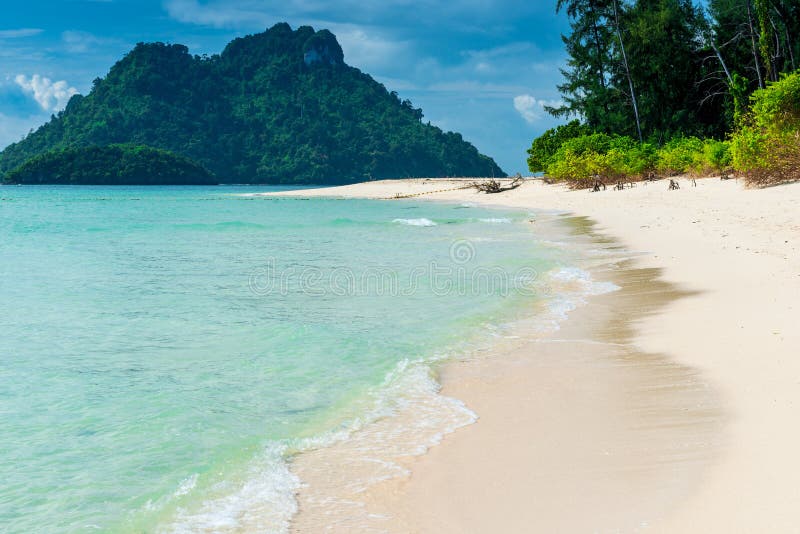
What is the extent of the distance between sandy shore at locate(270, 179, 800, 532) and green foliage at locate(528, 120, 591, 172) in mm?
45161

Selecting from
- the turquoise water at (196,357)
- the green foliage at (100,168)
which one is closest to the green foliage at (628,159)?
the turquoise water at (196,357)

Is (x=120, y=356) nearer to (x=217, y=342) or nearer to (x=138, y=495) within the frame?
(x=217, y=342)

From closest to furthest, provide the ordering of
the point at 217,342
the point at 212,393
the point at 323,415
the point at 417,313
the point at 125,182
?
the point at 323,415 < the point at 212,393 < the point at 217,342 < the point at 417,313 < the point at 125,182

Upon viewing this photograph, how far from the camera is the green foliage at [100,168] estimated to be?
122 metres

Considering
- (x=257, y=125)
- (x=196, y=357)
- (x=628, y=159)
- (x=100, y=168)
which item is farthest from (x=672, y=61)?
(x=257, y=125)

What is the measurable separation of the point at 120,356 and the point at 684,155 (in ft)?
103

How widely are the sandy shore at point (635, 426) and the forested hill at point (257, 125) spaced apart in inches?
5924

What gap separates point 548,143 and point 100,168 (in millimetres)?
98809

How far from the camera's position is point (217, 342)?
812 cm

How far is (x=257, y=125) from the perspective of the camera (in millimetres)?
168375

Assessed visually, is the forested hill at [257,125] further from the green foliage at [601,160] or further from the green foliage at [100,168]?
the green foliage at [601,160]

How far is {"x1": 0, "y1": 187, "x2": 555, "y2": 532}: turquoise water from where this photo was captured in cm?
421

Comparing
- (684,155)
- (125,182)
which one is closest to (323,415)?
(684,155)

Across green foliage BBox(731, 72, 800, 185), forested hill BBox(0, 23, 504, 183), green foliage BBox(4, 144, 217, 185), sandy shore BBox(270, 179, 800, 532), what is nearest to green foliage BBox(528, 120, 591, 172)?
green foliage BBox(731, 72, 800, 185)
